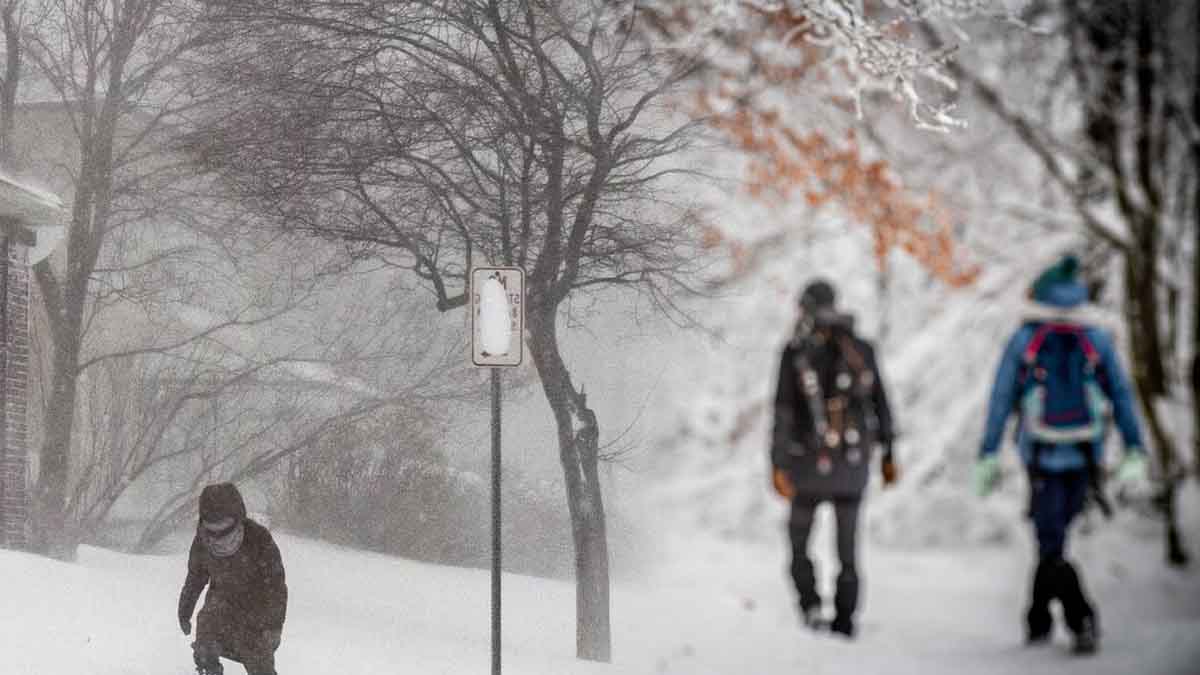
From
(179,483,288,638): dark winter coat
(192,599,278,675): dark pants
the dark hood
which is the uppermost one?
the dark hood

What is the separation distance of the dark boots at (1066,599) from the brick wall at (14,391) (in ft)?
13.8

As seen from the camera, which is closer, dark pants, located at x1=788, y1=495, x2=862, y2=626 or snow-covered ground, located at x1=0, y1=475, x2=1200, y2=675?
dark pants, located at x1=788, y1=495, x2=862, y2=626

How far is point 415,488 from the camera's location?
15.0 ft

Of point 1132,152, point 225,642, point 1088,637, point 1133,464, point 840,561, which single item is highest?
point 1132,152

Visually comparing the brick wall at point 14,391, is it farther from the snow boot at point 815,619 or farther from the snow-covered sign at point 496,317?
the snow boot at point 815,619

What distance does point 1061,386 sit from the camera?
3080 mm

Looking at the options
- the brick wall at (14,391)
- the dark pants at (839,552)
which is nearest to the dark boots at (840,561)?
the dark pants at (839,552)

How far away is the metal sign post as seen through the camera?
4273 mm

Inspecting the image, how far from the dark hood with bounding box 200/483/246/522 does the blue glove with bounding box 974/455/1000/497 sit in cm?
307

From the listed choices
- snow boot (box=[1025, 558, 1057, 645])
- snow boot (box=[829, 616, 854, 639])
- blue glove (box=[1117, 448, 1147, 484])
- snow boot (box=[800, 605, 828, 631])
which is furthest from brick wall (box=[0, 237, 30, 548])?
blue glove (box=[1117, 448, 1147, 484])

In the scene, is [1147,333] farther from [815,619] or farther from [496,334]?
[496,334]

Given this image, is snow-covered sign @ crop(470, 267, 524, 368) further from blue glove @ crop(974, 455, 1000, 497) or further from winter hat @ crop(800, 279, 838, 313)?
blue glove @ crop(974, 455, 1000, 497)

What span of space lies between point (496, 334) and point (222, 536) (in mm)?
1488

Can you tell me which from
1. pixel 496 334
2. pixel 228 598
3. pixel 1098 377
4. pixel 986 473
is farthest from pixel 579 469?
pixel 1098 377
